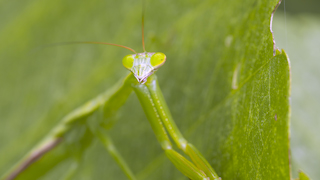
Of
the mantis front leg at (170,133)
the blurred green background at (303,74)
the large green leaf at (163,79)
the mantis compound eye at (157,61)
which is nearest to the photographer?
the large green leaf at (163,79)

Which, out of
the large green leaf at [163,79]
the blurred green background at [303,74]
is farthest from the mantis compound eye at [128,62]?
the blurred green background at [303,74]

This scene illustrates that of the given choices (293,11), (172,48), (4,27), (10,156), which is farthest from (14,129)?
(293,11)

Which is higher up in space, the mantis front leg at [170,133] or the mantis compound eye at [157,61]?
the mantis compound eye at [157,61]

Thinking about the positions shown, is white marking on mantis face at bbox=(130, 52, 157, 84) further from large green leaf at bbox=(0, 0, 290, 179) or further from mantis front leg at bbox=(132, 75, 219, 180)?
large green leaf at bbox=(0, 0, 290, 179)

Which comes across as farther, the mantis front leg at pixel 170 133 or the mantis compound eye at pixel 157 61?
the mantis compound eye at pixel 157 61

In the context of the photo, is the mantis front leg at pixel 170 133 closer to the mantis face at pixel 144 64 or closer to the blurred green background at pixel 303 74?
the mantis face at pixel 144 64

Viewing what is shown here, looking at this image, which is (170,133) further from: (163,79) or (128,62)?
(163,79)

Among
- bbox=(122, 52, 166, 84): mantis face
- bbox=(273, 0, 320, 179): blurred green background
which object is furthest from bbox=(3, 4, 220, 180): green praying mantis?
bbox=(273, 0, 320, 179): blurred green background

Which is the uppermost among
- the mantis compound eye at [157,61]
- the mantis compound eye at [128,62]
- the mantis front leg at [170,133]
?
the mantis compound eye at [128,62]
